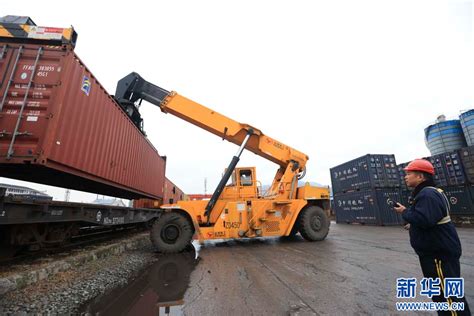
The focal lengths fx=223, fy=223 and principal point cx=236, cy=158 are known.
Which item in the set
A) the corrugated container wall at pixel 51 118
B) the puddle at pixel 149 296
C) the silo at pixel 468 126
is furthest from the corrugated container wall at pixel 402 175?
the corrugated container wall at pixel 51 118

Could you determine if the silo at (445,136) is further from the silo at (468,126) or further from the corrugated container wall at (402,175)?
the corrugated container wall at (402,175)

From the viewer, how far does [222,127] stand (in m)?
8.20

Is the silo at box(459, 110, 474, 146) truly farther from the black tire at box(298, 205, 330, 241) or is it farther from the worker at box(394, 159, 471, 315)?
the worker at box(394, 159, 471, 315)

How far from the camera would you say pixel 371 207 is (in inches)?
546

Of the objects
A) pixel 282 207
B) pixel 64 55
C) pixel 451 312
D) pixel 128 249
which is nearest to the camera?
pixel 451 312

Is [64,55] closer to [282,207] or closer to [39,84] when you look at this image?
[39,84]

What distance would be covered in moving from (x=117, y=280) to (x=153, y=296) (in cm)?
123

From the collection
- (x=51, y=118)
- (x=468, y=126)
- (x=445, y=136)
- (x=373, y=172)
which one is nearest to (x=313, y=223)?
(x=51, y=118)

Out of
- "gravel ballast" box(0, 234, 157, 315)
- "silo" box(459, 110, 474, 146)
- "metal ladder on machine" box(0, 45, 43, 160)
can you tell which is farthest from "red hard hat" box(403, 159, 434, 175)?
"silo" box(459, 110, 474, 146)

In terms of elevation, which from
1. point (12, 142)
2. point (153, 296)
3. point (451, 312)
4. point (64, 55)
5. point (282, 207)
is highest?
point (64, 55)

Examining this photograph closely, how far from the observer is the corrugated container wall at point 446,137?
18359 millimetres

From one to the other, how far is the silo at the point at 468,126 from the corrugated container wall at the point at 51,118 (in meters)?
23.1

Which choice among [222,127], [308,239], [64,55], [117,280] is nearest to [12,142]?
[64,55]

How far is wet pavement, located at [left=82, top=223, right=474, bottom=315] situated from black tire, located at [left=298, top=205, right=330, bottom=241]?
84.8 inches
